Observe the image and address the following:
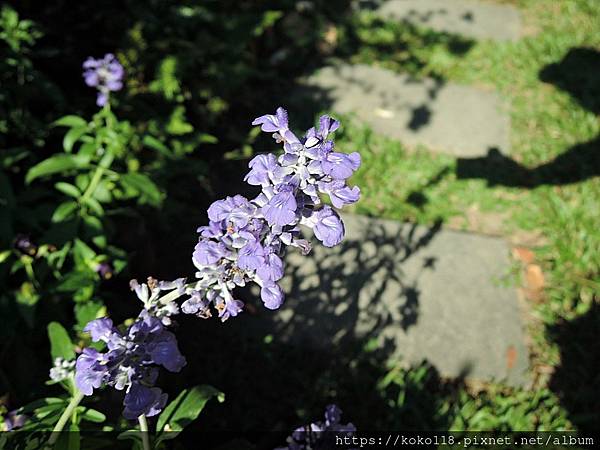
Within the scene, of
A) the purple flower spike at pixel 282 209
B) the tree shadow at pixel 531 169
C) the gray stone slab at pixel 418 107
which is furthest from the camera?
the gray stone slab at pixel 418 107

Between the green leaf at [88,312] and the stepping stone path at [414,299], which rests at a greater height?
the green leaf at [88,312]

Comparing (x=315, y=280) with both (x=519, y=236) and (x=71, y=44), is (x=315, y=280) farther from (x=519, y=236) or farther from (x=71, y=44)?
(x=71, y=44)

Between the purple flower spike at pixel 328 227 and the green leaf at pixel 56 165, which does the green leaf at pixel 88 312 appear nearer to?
the green leaf at pixel 56 165

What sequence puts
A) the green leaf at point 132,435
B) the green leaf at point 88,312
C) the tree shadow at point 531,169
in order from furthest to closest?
the tree shadow at point 531,169
the green leaf at point 88,312
the green leaf at point 132,435

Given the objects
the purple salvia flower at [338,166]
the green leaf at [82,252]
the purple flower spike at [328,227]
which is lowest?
the green leaf at [82,252]

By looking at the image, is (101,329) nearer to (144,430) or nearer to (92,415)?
(144,430)

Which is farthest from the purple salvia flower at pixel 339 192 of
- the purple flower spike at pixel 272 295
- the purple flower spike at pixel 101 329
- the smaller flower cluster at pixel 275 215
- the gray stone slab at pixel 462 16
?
the gray stone slab at pixel 462 16

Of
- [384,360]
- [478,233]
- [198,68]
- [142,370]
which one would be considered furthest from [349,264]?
[142,370]
